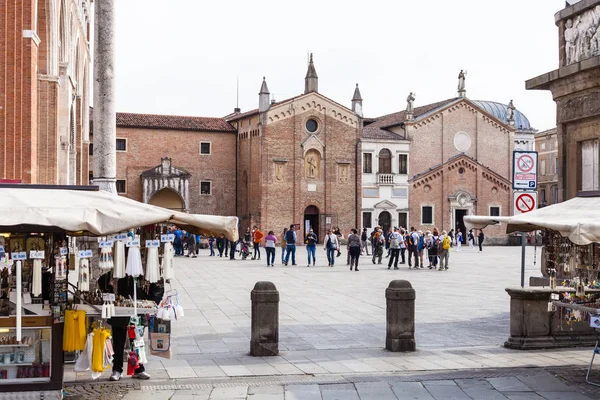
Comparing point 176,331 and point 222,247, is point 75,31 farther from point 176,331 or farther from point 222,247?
point 176,331

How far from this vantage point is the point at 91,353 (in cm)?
822

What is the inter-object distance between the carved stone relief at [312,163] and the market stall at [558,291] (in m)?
42.8

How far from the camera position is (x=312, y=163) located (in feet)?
178

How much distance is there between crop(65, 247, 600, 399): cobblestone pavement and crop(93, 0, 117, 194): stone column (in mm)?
2993

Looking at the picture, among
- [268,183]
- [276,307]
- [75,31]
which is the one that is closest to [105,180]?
[276,307]

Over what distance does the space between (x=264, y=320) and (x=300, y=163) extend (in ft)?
144

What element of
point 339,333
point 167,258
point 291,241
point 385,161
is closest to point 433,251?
point 291,241

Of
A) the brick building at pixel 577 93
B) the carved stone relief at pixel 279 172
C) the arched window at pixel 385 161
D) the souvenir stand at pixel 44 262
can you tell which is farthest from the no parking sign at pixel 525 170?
the arched window at pixel 385 161

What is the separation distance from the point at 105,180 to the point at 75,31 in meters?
23.3

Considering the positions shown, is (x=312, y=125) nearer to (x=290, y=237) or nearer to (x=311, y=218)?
(x=311, y=218)

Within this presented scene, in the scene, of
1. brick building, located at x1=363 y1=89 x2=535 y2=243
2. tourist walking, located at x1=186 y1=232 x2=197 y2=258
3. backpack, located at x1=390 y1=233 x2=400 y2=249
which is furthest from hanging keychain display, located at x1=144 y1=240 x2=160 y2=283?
brick building, located at x1=363 y1=89 x2=535 y2=243

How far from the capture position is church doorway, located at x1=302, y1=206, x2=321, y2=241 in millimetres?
53791

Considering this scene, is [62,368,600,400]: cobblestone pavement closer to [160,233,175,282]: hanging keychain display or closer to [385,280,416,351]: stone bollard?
[160,233,175,282]: hanging keychain display

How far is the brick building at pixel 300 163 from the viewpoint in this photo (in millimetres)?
52469
